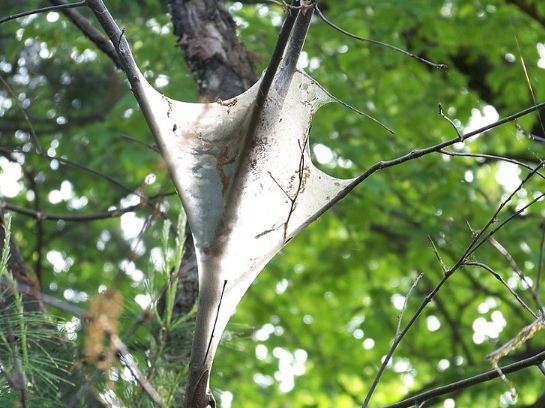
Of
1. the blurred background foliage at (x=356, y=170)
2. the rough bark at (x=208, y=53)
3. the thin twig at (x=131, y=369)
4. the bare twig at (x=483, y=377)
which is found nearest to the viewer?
the thin twig at (x=131, y=369)

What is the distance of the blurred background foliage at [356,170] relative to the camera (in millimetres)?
4992

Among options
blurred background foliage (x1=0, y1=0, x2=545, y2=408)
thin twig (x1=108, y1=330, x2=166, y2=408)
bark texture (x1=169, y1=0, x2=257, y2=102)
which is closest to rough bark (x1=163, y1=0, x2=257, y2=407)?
bark texture (x1=169, y1=0, x2=257, y2=102)

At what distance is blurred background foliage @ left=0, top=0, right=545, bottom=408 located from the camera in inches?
197

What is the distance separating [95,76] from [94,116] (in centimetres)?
62

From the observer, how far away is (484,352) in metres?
5.95

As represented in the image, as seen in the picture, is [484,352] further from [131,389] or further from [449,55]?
[131,389]

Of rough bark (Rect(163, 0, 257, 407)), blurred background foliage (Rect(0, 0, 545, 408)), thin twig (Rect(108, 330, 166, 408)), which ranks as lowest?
blurred background foliage (Rect(0, 0, 545, 408))

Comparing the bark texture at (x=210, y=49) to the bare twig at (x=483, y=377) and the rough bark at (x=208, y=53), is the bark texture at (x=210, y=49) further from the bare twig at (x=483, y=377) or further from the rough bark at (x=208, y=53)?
the bare twig at (x=483, y=377)

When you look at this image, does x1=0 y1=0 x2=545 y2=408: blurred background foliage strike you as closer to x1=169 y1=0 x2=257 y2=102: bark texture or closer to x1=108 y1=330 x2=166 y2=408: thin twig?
x1=169 y1=0 x2=257 y2=102: bark texture

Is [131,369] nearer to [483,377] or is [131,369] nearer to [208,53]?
[483,377]

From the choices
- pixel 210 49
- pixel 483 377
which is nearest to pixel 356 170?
pixel 210 49

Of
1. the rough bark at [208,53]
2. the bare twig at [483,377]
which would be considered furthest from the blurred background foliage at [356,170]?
the bare twig at [483,377]

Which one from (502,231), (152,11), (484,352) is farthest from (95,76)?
(484,352)

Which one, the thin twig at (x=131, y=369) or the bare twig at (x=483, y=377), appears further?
the bare twig at (x=483, y=377)
